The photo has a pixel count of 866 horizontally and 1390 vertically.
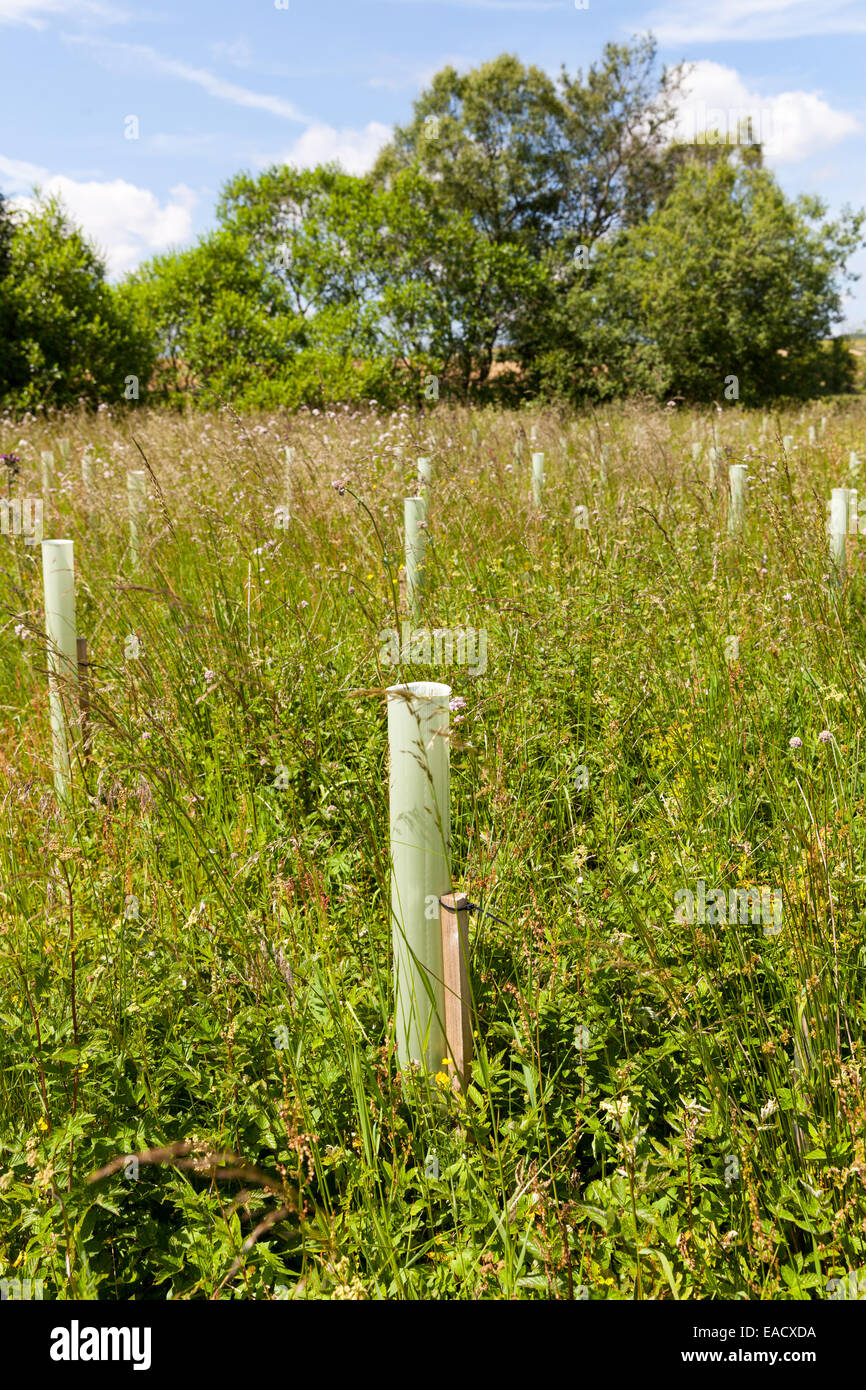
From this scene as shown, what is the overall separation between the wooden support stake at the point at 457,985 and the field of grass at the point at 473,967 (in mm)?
45

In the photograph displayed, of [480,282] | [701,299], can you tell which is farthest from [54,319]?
[701,299]

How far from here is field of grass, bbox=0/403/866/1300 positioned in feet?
5.16

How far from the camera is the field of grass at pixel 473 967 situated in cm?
157

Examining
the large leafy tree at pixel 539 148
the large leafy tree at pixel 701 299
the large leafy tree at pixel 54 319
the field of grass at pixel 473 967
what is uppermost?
the large leafy tree at pixel 539 148

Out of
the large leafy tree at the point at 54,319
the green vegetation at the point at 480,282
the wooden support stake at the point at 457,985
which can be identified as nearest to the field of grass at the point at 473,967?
the wooden support stake at the point at 457,985

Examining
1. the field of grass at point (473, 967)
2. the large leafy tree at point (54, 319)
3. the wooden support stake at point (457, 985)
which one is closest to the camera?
the field of grass at point (473, 967)

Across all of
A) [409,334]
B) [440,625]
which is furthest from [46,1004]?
[409,334]

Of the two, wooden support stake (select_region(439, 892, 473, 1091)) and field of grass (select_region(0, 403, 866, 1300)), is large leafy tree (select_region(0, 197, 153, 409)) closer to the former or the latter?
field of grass (select_region(0, 403, 866, 1300))

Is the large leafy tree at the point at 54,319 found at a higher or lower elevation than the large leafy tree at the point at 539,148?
lower

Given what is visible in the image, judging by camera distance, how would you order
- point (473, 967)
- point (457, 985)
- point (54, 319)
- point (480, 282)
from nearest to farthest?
point (457, 985) → point (473, 967) → point (54, 319) → point (480, 282)

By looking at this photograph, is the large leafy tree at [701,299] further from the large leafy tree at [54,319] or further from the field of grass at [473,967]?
the field of grass at [473,967]

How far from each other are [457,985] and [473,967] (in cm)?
24

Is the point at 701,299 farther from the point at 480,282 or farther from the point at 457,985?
the point at 457,985

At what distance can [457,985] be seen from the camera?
184 cm
